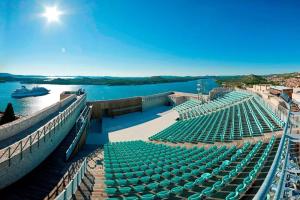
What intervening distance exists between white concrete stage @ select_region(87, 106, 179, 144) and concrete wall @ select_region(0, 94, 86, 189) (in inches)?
419

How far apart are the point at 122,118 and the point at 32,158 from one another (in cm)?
2421

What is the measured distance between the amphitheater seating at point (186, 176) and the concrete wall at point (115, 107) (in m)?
22.4

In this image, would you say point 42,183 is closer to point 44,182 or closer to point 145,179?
point 44,182

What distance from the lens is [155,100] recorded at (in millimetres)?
Result: 42531

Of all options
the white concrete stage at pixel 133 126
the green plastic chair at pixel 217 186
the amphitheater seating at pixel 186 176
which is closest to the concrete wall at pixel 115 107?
the white concrete stage at pixel 133 126

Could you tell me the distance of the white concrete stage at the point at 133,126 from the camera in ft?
79.2

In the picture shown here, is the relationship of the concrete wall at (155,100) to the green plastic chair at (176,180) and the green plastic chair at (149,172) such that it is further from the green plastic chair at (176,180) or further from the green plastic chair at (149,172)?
the green plastic chair at (176,180)

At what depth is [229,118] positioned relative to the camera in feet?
69.1

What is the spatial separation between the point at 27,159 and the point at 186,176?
6.19 m

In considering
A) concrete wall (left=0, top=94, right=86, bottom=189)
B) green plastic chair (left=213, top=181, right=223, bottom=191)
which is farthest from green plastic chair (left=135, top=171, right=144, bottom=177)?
concrete wall (left=0, top=94, right=86, bottom=189)

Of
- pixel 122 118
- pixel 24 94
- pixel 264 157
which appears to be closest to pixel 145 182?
pixel 264 157

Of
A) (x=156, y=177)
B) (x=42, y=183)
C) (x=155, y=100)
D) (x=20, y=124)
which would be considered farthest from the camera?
(x=155, y=100)

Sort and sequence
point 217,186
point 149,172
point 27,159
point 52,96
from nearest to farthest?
point 217,186, point 149,172, point 27,159, point 52,96

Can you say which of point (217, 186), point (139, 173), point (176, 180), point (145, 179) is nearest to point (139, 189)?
point (145, 179)
